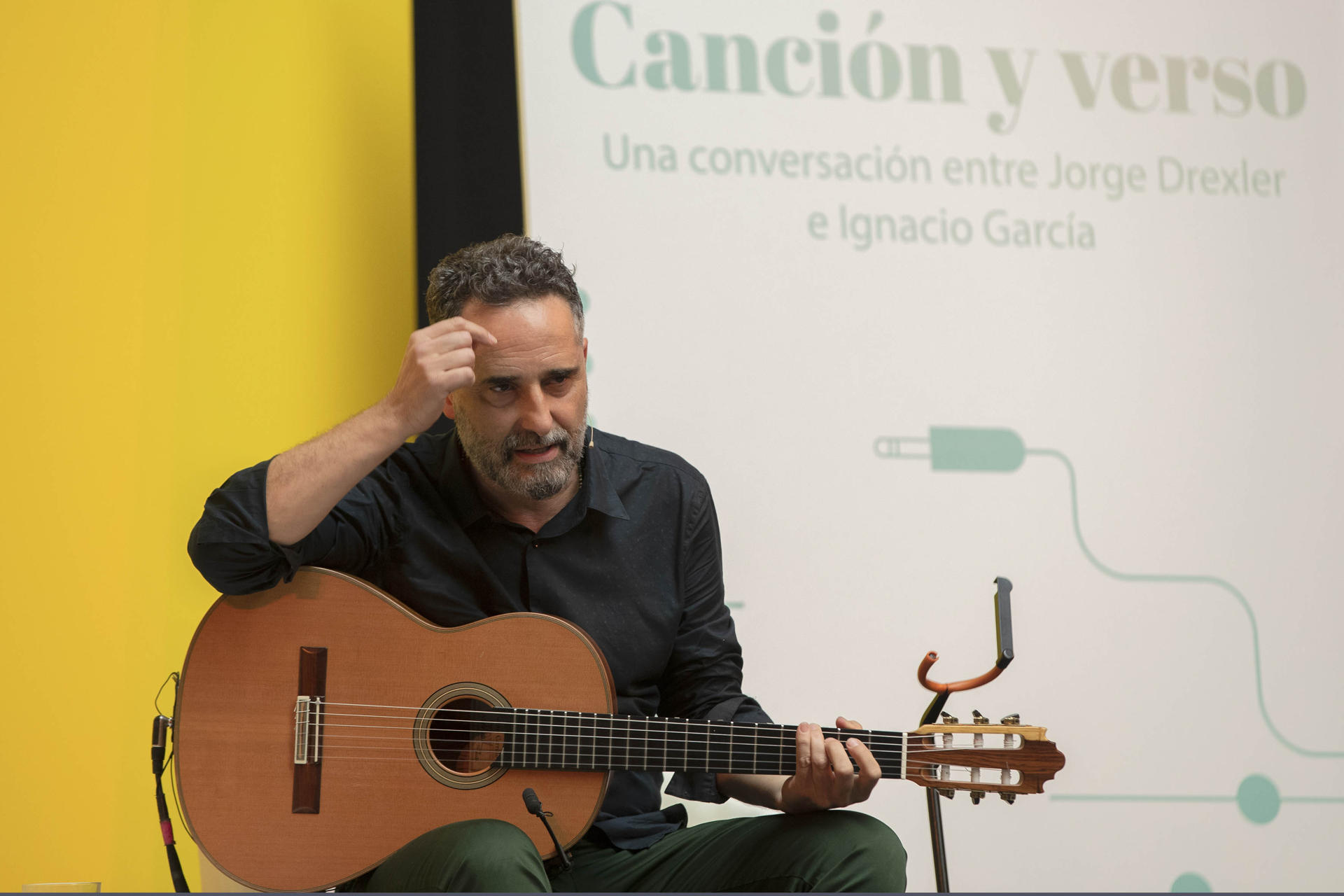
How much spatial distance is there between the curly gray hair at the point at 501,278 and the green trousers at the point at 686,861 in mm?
781

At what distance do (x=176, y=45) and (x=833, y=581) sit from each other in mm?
1812

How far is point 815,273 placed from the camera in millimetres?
2361

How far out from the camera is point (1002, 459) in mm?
2375

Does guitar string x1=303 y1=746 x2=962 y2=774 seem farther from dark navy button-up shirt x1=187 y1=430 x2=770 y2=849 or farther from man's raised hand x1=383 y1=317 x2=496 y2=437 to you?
man's raised hand x1=383 y1=317 x2=496 y2=437

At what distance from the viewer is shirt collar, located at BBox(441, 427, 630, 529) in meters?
1.72

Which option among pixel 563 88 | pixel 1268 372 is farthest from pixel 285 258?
pixel 1268 372

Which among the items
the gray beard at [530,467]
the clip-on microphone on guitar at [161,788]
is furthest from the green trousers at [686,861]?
the gray beard at [530,467]

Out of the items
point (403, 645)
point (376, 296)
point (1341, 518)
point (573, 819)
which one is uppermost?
point (376, 296)

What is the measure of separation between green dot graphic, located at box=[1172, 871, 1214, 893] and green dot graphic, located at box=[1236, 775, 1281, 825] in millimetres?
177

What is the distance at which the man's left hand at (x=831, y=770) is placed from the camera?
1.46 metres

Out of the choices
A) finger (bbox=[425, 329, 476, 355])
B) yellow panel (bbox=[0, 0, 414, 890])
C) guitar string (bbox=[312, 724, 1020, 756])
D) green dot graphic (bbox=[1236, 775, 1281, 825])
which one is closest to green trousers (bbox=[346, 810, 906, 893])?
guitar string (bbox=[312, 724, 1020, 756])

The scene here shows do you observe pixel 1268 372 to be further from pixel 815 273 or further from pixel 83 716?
pixel 83 716

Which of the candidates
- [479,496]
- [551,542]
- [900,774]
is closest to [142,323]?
[479,496]

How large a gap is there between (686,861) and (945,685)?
18.0 inches
